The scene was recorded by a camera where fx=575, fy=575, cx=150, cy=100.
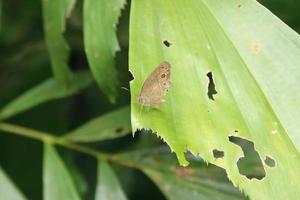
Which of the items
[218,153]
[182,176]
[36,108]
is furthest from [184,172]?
[36,108]

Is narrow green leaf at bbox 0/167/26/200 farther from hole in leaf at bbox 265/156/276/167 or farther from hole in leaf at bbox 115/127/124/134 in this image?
hole in leaf at bbox 265/156/276/167

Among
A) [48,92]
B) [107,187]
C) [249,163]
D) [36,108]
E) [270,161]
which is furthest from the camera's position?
[36,108]

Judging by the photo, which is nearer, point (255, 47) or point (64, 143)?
point (255, 47)

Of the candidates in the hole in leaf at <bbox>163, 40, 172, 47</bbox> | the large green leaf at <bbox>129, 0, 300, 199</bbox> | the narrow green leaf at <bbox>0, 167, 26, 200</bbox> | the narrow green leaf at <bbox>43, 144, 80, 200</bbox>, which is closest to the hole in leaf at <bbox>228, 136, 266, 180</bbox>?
the large green leaf at <bbox>129, 0, 300, 199</bbox>

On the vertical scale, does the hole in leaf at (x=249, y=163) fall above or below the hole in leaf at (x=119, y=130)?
above

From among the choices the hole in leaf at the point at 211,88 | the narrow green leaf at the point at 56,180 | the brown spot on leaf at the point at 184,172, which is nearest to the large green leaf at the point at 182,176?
the brown spot on leaf at the point at 184,172

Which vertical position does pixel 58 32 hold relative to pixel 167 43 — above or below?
below

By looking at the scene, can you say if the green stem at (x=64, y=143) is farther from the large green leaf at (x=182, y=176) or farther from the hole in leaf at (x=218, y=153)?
the hole in leaf at (x=218, y=153)

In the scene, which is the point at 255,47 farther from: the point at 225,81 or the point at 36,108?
the point at 36,108
